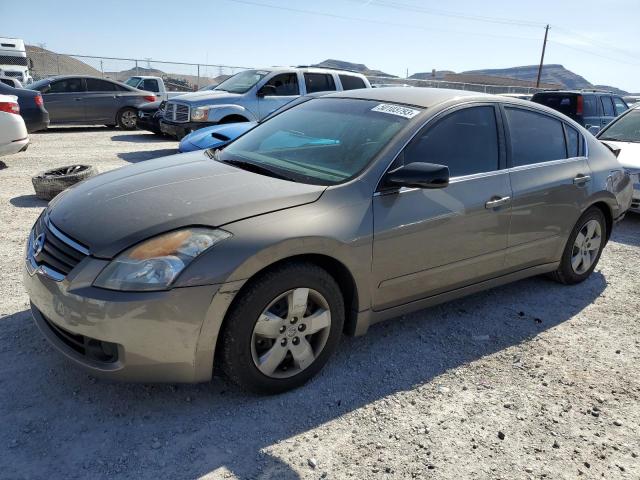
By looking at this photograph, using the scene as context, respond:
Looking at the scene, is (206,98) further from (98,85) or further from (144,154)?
(98,85)

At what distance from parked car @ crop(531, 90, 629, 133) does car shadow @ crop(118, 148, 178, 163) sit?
903 centimetres

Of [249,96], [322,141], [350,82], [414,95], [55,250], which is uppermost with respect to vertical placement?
[414,95]

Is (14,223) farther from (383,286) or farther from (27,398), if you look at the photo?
(383,286)

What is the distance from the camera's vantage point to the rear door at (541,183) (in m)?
3.97

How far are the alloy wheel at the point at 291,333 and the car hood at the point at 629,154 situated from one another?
6206mm

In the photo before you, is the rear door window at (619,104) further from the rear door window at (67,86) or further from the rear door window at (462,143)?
the rear door window at (67,86)

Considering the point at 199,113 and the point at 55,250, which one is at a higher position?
the point at 55,250

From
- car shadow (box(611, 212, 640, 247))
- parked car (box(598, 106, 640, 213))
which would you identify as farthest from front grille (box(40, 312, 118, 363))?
parked car (box(598, 106, 640, 213))

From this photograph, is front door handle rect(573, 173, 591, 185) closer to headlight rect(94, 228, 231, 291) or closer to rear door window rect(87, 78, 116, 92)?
headlight rect(94, 228, 231, 291)

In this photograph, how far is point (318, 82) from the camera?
1143 centimetres

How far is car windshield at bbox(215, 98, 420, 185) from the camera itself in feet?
10.9

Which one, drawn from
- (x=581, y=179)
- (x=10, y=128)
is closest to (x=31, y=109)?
(x=10, y=128)

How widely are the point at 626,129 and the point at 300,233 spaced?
7.86 m

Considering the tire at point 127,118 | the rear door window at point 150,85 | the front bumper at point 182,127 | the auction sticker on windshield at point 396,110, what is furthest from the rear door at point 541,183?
the rear door window at point 150,85
